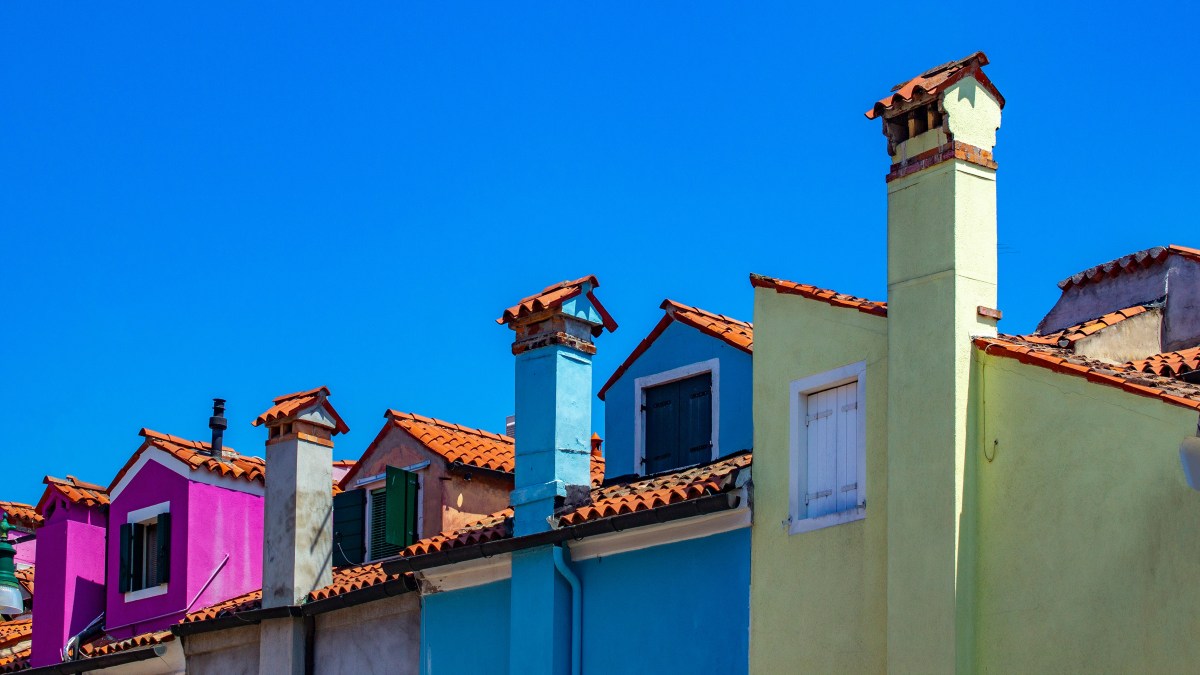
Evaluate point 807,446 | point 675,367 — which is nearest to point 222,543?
point 675,367

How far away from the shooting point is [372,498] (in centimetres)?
2408

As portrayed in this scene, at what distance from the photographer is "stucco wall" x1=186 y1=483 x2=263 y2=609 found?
2477 cm

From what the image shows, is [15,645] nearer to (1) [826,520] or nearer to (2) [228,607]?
(2) [228,607]

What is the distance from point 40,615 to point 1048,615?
55.0 feet

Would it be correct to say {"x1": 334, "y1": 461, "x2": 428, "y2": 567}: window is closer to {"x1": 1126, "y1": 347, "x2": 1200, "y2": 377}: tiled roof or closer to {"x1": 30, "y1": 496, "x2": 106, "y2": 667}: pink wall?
{"x1": 30, "y1": 496, "x2": 106, "y2": 667}: pink wall

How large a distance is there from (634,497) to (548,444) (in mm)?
1434

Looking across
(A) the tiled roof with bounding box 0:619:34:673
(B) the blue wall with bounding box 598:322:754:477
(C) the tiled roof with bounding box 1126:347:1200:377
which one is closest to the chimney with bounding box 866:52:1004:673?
(C) the tiled roof with bounding box 1126:347:1200:377

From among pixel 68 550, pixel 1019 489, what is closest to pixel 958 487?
pixel 1019 489

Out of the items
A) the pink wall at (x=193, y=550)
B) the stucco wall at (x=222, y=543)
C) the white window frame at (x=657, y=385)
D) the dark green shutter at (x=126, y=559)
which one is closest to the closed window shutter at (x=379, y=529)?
the stucco wall at (x=222, y=543)

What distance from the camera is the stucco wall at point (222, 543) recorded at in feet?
81.3

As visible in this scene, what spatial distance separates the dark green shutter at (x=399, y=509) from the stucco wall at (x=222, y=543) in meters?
2.78

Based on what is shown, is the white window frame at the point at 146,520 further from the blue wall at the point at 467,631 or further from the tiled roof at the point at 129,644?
the blue wall at the point at 467,631

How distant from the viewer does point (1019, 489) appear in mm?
14125

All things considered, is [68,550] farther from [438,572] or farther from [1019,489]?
[1019,489]
